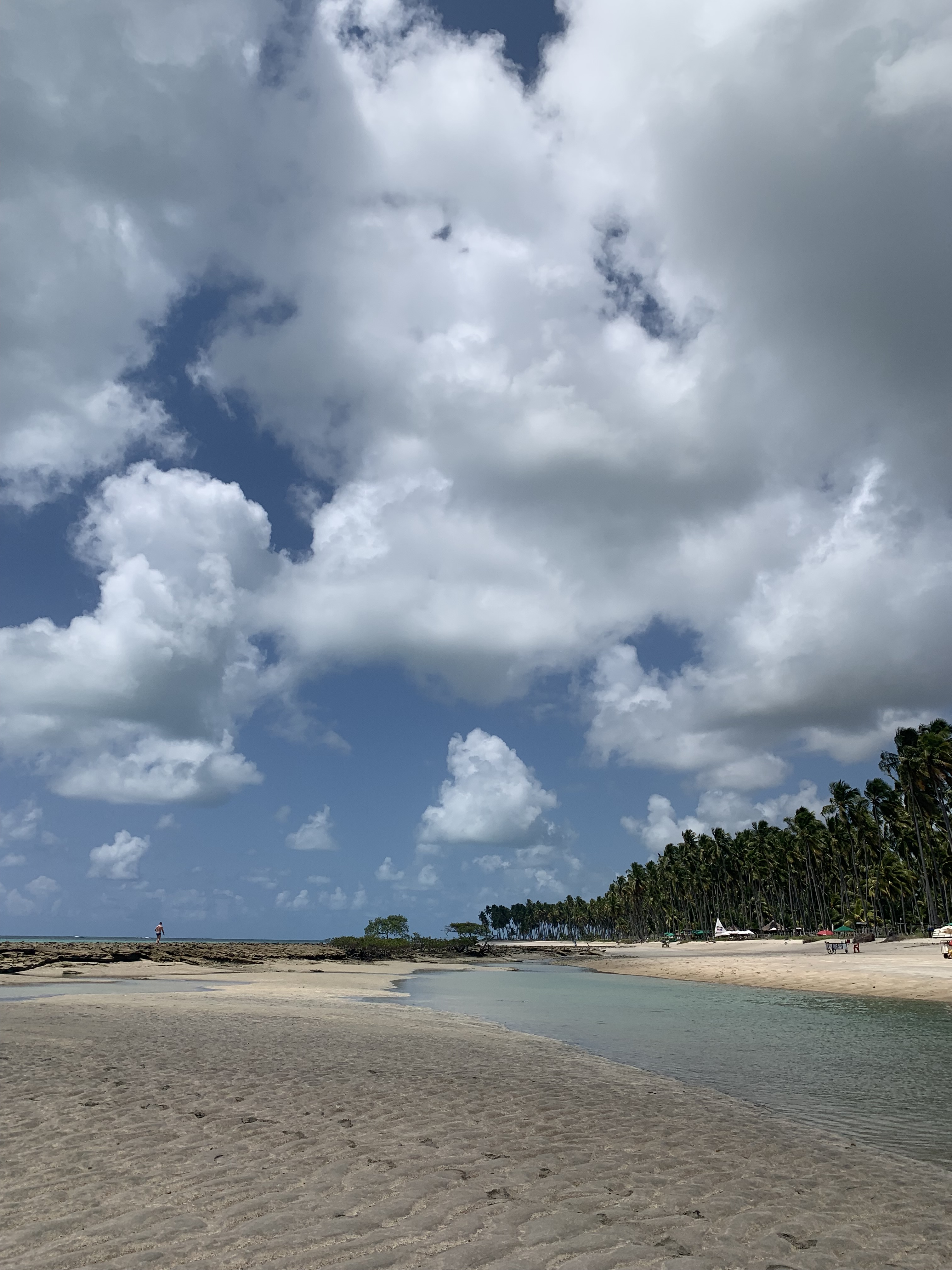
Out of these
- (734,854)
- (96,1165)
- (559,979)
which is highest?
(734,854)

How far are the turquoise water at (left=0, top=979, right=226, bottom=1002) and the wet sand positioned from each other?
34.4 m

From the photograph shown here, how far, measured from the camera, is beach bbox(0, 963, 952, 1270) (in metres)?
6.57

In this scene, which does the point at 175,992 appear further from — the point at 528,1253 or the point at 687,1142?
the point at 528,1253

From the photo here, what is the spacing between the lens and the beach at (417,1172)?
6.57 m

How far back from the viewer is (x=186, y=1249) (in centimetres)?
621

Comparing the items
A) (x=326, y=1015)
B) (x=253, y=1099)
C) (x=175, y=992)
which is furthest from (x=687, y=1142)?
(x=175, y=992)

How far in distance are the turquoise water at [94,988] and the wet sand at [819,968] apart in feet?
113

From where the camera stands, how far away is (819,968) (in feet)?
170

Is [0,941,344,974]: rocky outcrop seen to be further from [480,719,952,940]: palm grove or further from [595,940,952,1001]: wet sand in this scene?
[480,719,952,940]: palm grove

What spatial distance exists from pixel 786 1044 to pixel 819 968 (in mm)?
34319

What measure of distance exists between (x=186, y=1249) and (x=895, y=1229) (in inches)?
280

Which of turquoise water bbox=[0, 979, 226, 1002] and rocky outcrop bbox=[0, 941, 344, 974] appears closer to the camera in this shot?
turquoise water bbox=[0, 979, 226, 1002]

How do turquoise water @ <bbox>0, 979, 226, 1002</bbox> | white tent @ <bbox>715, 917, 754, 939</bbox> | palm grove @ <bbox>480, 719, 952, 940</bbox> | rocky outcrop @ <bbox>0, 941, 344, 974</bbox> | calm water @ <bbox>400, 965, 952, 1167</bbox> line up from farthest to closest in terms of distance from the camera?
white tent @ <bbox>715, 917, 754, 939</bbox> < palm grove @ <bbox>480, 719, 952, 940</bbox> < rocky outcrop @ <bbox>0, 941, 344, 974</bbox> < turquoise water @ <bbox>0, 979, 226, 1002</bbox> < calm water @ <bbox>400, 965, 952, 1167</bbox>

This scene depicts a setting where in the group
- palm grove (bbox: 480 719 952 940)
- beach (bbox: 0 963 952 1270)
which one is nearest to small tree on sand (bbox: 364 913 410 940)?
palm grove (bbox: 480 719 952 940)
